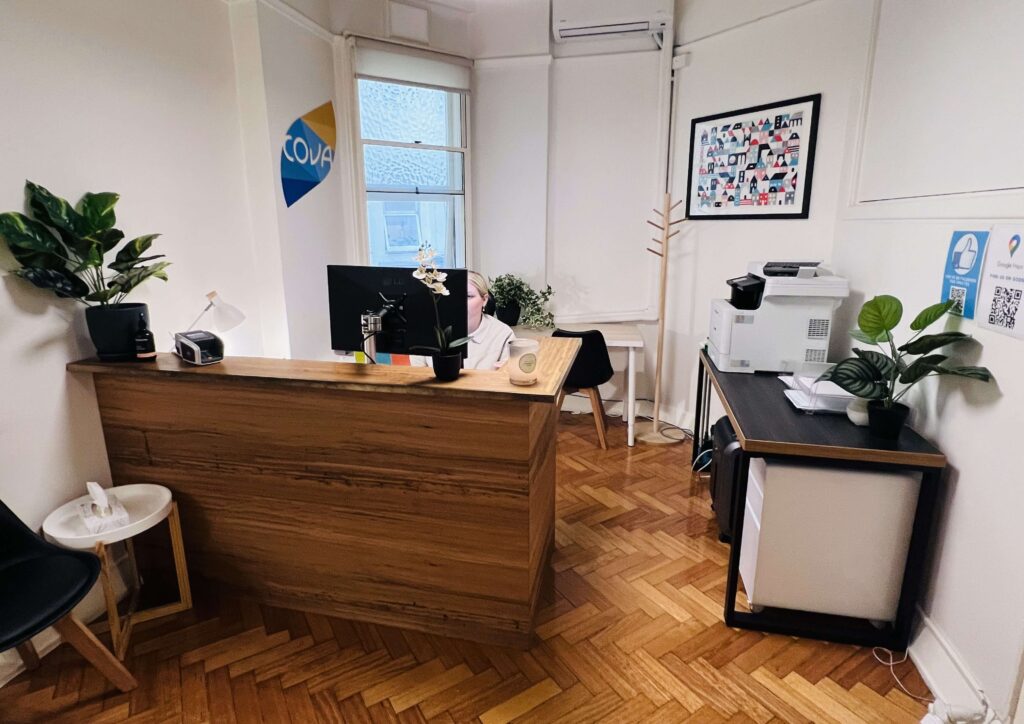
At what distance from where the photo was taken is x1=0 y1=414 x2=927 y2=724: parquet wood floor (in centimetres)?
183

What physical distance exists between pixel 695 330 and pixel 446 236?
1986 mm

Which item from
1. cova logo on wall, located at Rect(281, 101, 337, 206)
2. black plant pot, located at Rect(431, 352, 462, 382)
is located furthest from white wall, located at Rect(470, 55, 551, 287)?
black plant pot, located at Rect(431, 352, 462, 382)

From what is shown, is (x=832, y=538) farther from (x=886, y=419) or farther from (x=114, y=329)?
(x=114, y=329)

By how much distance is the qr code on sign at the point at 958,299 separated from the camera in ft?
6.15

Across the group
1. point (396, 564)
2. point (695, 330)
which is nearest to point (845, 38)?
point (695, 330)

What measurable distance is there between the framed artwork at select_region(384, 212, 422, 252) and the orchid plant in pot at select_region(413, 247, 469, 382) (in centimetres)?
226

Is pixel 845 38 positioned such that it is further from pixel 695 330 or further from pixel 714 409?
pixel 714 409

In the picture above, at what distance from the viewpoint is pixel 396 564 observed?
212cm

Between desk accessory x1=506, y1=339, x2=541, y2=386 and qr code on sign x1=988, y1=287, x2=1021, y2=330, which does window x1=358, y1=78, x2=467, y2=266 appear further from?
qr code on sign x1=988, y1=287, x2=1021, y2=330

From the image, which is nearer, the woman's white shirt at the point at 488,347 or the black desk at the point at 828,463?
the black desk at the point at 828,463

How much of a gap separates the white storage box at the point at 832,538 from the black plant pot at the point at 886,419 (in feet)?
0.47

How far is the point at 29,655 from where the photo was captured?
196 centimetres

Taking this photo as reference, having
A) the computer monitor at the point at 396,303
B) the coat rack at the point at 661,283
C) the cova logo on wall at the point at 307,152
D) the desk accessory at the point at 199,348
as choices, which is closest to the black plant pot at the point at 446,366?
the computer monitor at the point at 396,303

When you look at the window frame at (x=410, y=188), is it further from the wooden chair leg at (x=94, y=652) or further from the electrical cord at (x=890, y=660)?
the electrical cord at (x=890, y=660)
